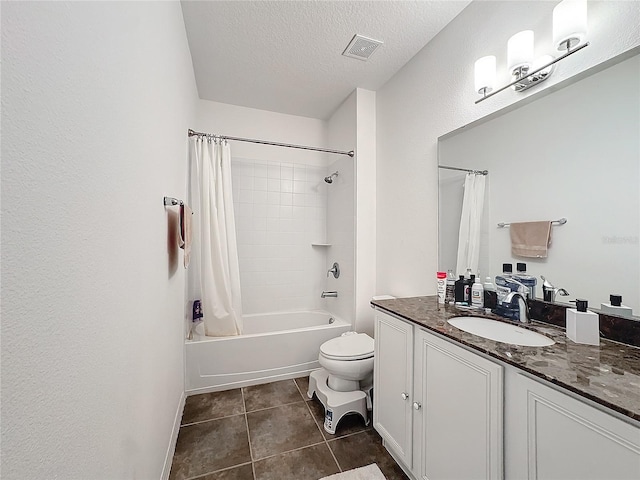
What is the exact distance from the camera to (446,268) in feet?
5.68

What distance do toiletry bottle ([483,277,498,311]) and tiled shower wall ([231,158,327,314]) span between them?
1.95 metres

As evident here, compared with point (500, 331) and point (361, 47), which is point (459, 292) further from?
point (361, 47)

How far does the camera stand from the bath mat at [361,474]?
136cm

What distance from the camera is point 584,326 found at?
0.97 metres

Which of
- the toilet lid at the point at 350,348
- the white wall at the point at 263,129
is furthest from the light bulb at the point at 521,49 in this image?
the white wall at the point at 263,129

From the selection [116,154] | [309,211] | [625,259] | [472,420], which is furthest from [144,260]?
[309,211]

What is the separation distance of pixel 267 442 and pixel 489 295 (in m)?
1.51

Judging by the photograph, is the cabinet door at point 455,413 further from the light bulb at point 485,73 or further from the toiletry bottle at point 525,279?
the light bulb at point 485,73

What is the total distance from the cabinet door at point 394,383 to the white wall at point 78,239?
42.6 inches

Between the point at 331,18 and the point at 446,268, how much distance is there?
5.72ft

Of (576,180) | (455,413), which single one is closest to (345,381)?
(455,413)

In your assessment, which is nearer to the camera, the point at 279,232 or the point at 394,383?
the point at 394,383

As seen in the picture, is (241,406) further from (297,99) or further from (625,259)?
(297,99)

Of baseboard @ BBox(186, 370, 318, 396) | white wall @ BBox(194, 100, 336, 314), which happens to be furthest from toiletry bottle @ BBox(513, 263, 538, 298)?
white wall @ BBox(194, 100, 336, 314)
